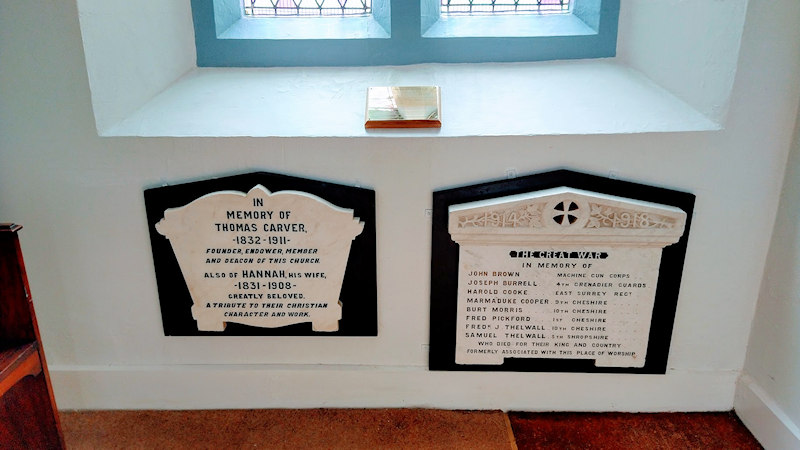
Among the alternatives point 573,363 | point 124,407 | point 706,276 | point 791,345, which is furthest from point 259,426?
point 791,345

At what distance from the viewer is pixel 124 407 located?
7.43ft

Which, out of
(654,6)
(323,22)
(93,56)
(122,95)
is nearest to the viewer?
(93,56)

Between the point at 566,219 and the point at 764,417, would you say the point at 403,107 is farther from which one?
the point at 764,417

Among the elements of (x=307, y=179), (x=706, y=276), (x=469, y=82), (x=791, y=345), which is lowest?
(x=791, y=345)

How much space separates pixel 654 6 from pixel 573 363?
137 centimetres

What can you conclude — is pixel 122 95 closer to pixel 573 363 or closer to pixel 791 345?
pixel 573 363

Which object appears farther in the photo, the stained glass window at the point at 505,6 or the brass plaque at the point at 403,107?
the stained glass window at the point at 505,6

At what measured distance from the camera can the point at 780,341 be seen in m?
1.99

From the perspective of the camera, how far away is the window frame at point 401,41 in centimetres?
231

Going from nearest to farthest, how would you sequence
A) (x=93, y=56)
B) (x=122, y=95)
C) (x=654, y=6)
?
(x=93, y=56) → (x=122, y=95) → (x=654, y=6)

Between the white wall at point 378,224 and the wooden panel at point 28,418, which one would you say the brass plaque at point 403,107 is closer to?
the white wall at point 378,224

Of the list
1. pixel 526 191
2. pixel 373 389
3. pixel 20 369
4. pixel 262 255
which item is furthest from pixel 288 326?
pixel 526 191

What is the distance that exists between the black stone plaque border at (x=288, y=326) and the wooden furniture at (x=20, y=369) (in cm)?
45

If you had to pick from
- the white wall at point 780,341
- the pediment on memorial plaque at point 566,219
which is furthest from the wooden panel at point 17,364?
the white wall at point 780,341
